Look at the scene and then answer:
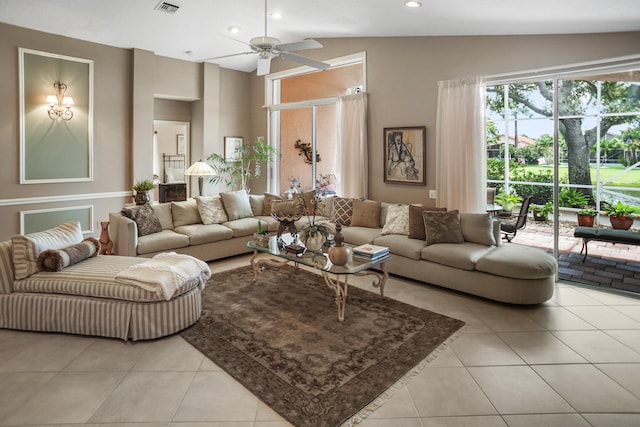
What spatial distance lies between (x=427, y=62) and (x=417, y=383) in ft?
14.2

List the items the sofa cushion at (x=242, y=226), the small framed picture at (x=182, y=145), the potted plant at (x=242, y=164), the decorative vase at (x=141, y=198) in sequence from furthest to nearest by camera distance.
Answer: the small framed picture at (x=182, y=145), the potted plant at (x=242, y=164), the sofa cushion at (x=242, y=226), the decorative vase at (x=141, y=198)

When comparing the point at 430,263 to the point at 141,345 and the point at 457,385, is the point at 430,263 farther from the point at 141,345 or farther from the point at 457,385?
the point at 141,345

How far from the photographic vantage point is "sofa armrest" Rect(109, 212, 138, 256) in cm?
468

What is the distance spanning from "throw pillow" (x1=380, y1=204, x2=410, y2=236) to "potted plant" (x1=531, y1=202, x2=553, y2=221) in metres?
2.58

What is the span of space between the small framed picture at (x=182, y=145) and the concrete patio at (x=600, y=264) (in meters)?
6.68

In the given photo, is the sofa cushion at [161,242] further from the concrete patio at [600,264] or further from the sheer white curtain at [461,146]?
the concrete patio at [600,264]

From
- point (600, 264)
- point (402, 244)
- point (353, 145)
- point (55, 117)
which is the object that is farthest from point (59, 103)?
point (600, 264)

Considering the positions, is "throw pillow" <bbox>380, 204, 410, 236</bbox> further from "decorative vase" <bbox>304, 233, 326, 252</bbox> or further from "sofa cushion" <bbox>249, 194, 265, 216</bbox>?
"sofa cushion" <bbox>249, 194, 265, 216</bbox>

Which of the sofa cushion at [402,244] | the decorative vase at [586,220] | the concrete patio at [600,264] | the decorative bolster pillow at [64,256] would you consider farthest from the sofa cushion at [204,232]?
the decorative vase at [586,220]

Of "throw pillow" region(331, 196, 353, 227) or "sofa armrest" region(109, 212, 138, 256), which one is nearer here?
"sofa armrest" region(109, 212, 138, 256)

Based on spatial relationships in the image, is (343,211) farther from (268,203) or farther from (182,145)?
(182,145)

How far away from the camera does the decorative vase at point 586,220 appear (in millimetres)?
5188

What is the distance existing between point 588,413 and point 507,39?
413 cm

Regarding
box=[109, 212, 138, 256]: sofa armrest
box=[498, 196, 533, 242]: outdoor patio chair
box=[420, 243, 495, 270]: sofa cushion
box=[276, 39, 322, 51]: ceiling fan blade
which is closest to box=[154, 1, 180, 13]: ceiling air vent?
box=[276, 39, 322, 51]: ceiling fan blade
